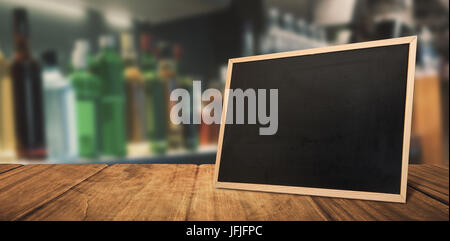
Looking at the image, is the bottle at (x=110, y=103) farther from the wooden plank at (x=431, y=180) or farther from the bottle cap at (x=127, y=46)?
the wooden plank at (x=431, y=180)

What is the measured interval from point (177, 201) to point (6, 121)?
69 cm

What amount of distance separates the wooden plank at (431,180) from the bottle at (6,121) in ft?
2.87

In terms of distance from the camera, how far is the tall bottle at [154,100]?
0.99 m

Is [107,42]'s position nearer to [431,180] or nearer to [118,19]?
[118,19]

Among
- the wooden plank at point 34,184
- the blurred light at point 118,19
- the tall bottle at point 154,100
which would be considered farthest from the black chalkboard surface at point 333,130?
the blurred light at point 118,19

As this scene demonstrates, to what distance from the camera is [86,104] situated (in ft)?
3.05

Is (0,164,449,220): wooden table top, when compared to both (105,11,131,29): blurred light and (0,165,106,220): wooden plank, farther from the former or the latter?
(105,11,131,29): blurred light

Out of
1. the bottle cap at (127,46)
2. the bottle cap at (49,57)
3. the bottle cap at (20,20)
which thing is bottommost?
the bottle cap at (49,57)

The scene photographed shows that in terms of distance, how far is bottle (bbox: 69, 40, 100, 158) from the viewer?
92 cm

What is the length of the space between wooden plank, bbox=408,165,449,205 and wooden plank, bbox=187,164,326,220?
0.15 metres

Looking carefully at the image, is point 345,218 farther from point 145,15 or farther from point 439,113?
point 439,113
